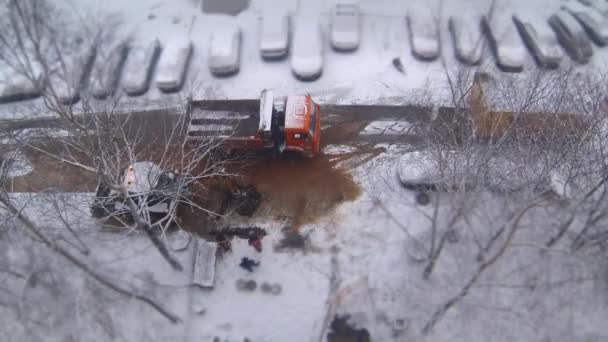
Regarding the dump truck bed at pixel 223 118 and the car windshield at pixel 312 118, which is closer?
the car windshield at pixel 312 118

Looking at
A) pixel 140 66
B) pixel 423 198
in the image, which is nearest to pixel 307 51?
pixel 140 66

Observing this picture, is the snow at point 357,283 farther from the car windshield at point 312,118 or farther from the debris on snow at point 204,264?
the car windshield at point 312,118

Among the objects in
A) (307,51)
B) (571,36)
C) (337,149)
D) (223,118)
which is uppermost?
(571,36)

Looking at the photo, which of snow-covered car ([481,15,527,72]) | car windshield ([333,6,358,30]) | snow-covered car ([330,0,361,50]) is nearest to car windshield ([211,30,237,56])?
snow-covered car ([330,0,361,50])

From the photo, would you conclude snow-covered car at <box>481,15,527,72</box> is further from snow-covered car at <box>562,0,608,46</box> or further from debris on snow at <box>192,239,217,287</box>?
debris on snow at <box>192,239,217,287</box>

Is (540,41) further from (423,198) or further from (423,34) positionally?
(423,198)

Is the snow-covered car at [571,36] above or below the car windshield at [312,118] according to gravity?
above

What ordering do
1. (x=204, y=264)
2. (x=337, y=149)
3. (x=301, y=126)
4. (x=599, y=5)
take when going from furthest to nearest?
(x=599, y=5) < (x=337, y=149) < (x=301, y=126) < (x=204, y=264)

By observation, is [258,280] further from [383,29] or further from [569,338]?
[383,29]

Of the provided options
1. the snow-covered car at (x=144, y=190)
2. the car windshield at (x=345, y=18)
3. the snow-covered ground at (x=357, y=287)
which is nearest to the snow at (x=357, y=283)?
the snow-covered ground at (x=357, y=287)
